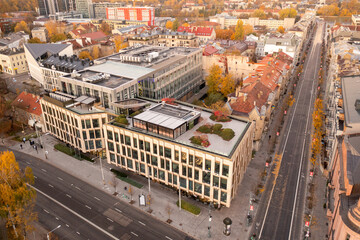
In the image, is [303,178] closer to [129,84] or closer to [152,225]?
[152,225]

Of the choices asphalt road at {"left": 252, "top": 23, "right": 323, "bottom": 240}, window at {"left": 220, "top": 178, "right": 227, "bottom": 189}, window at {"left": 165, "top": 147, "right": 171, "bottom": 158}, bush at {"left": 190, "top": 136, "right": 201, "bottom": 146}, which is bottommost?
asphalt road at {"left": 252, "top": 23, "right": 323, "bottom": 240}

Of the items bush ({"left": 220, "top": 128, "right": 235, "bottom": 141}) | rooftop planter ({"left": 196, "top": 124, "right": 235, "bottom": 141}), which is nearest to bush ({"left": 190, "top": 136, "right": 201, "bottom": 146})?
rooftop planter ({"left": 196, "top": 124, "right": 235, "bottom": 141})

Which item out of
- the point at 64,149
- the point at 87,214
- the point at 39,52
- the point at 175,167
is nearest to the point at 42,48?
the point at 39,52

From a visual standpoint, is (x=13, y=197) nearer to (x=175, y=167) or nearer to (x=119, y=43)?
(x=175, y=167)

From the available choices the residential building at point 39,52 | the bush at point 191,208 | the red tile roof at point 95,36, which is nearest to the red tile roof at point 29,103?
the residential building at point 39,52

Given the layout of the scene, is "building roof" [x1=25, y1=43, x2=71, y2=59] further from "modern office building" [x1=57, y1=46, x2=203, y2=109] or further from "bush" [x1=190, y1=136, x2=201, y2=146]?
"bush" [x1=190, y1=136, x2=201, y2=146]

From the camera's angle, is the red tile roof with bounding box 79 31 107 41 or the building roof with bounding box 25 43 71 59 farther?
the red tile roof with bounding box 79 31 107 41

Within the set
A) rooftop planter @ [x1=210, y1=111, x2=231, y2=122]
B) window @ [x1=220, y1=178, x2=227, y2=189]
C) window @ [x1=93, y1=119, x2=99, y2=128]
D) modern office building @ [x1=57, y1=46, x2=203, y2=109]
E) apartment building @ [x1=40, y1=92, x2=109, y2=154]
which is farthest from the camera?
modern office building @ [x1=57, y1=46, x2=203, y2=109]
